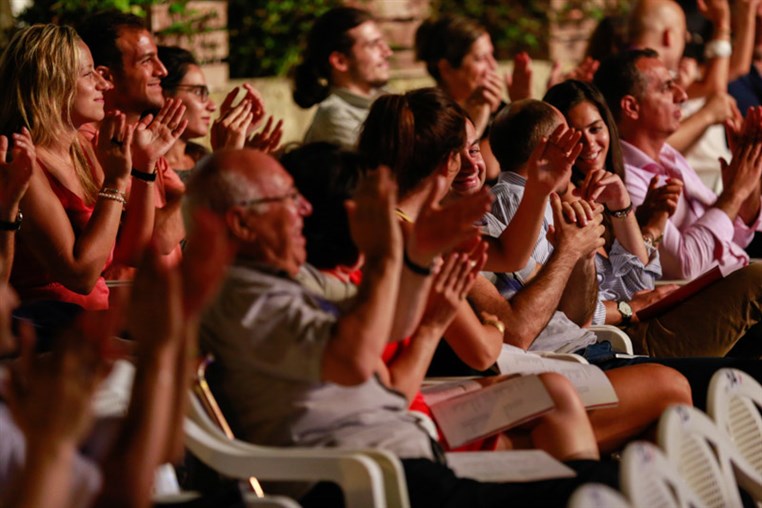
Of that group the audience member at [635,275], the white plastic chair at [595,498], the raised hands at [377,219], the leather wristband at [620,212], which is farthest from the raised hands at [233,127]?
the white plastic chair at [595,498]

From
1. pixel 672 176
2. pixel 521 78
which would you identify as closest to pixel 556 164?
pixel 672 176

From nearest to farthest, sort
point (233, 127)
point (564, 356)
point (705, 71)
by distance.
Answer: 1. point (564, 356)
2. point (233, 127)
3. point (705, 71)

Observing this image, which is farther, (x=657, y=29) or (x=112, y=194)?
(x=657, y=29)

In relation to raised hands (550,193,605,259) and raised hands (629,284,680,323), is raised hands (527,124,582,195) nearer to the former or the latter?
raised hands (550,193,605,259)

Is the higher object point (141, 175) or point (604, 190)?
point (141, 175)

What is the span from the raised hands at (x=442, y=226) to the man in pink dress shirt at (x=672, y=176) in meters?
2.68

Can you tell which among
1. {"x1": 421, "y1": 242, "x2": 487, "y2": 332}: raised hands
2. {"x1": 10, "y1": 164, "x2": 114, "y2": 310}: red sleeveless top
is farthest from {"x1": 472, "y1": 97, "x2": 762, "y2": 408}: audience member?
{"x1": 10, "y1": 164, "x2": 114, "y2": 310}: red sleeveless top

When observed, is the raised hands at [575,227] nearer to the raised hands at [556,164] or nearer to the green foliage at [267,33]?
the raised hands at [556,164]

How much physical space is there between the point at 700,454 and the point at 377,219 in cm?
101

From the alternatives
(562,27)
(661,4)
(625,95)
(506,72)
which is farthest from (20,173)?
(562,27)

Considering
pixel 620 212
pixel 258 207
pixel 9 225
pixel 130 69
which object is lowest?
pixel 620 212

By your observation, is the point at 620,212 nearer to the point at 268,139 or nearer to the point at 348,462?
the point at 268,139

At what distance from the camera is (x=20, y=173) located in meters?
3.75

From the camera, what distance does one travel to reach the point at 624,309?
5031 millimetres
